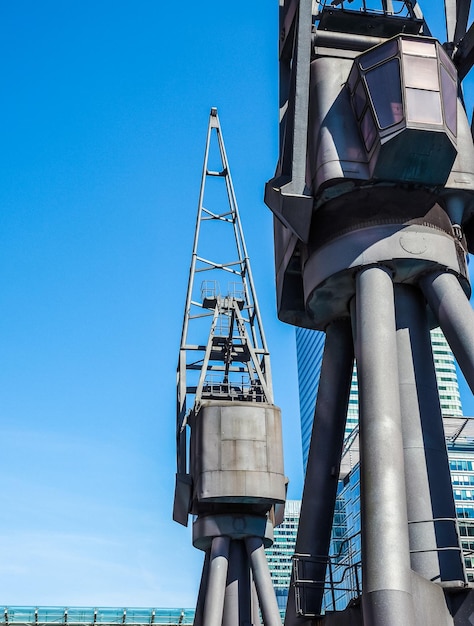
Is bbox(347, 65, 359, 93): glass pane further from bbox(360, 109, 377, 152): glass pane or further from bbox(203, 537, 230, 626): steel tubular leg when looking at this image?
bbox(203, 537, 230, 626): steel tubular leg

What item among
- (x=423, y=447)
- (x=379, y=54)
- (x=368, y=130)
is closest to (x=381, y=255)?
(x=368, y=130)

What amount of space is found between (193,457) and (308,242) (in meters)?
16.9

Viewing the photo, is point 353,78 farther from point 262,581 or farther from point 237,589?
point 237,589

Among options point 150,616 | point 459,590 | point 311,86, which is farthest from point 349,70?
point 150,616

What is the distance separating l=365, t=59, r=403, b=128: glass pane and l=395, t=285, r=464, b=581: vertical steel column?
10.9ft

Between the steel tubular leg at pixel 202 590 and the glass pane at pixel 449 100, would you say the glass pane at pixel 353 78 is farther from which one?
the steel tubular leg at pixel 202 590

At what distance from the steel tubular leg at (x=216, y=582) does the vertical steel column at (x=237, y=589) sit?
3.75ft

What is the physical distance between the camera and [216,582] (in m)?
31.0

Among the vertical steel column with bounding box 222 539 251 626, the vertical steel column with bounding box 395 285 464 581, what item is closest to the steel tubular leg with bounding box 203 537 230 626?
the vertical steel column with bounding box 222 539 251 626

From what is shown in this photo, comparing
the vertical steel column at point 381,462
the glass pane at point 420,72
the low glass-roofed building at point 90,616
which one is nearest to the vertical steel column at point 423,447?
the vertical steel column at point 381,462

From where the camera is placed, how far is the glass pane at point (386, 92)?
591 inches

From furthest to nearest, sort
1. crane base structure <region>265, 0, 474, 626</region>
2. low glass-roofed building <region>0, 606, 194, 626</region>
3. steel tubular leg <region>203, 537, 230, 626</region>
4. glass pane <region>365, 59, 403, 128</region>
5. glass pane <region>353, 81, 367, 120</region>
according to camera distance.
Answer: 1. low glass-roofed building <region>0, 606, 194, 626</region>
2. steel tubular leg <region>203, 537, 230, 626</region>
3. glass pane <region>353, 81, 367, 120</region>
4. glass pane <region>365, 59, 403, 128</region>
5. crane base structure <region>265, 0, 474, 626</region>

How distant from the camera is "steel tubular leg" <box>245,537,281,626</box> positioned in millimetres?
32031

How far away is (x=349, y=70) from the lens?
17.0m
